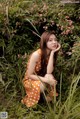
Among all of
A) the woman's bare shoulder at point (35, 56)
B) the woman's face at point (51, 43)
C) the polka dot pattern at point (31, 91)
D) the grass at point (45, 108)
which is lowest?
the grass at point (45, 108)

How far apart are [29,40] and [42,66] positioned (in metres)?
0.74

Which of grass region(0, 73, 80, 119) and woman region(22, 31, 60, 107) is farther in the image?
woman region(22, 31, 60, 107)

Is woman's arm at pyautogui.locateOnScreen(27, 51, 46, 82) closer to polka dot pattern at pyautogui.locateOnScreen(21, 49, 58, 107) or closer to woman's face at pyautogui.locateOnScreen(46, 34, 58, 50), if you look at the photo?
polka dot pattern at pyautogui.locateOnScreen(21, 49, 58, 107)

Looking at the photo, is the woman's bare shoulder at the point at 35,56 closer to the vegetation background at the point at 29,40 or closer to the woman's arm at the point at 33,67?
the woman's arm at the point at 33,67

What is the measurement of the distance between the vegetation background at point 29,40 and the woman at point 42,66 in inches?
6.4

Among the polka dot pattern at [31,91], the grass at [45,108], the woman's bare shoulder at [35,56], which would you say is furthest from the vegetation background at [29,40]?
the woman's bare shoulder at [35,56]

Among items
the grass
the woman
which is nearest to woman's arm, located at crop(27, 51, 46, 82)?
the woman

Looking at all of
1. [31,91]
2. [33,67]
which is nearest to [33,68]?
[33,67]

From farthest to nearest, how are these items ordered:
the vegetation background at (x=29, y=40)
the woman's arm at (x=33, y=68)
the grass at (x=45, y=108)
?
1. the vegetation background at (x=29, y=40)
2. the woman's arm at (x=33, y=68)
3. the grass at (x=45, y=108)

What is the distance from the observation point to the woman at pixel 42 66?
4023 millimetres

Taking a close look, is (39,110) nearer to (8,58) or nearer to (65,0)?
(8,58)

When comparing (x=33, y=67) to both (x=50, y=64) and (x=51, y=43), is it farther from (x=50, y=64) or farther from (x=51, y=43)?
(x=51, y=43)

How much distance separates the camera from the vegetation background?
4457 millimetres

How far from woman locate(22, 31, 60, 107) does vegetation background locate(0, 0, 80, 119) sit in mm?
163
